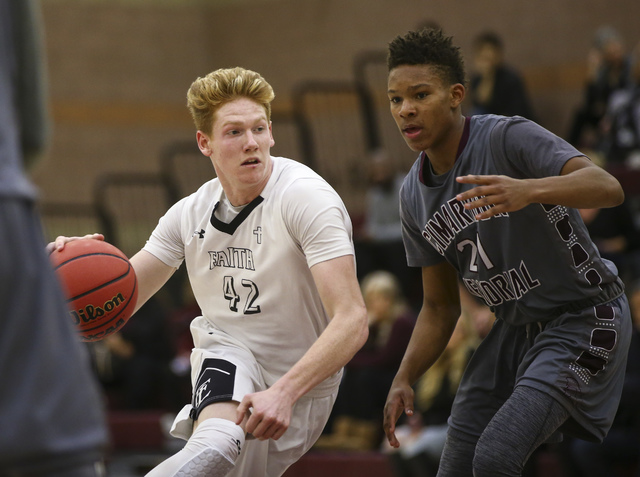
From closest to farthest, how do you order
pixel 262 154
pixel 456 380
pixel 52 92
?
1. pixel 262 154
2. pixel 456 380
3. pixel 52 92

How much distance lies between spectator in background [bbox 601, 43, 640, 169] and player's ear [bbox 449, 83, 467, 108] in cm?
518

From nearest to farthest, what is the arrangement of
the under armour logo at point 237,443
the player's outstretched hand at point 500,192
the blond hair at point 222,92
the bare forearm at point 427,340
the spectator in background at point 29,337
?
1. the spectator in background at point 29,337
2. the player's outstretched hand at point 500,192
3. the under armour logo at point 237,443
4. the blond hair at point 222,92
5. the bare forearm at point 427,340

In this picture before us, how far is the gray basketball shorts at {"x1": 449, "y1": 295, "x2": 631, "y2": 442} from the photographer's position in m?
3.18

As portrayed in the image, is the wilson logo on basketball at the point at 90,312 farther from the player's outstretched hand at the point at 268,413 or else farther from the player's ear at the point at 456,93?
the player's ear at the point at 456,93

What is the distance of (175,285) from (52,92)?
140 inches

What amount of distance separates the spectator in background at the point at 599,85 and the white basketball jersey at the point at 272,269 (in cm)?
597

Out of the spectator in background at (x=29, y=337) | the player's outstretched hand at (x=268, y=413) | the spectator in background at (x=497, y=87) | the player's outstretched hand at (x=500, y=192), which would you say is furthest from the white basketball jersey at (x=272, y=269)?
the spectator in background at (x=497, y=87)

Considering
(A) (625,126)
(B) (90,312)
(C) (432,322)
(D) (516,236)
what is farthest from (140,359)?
(D) (516,236)

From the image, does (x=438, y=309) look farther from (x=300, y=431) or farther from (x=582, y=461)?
(x=582, y=461)

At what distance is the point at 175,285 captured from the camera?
39.1 feet

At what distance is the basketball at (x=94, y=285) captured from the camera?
351 cm

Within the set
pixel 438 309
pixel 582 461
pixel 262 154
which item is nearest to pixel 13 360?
pixel 262 154

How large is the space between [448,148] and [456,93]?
195mm

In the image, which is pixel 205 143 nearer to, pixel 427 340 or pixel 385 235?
pixel 427 340
